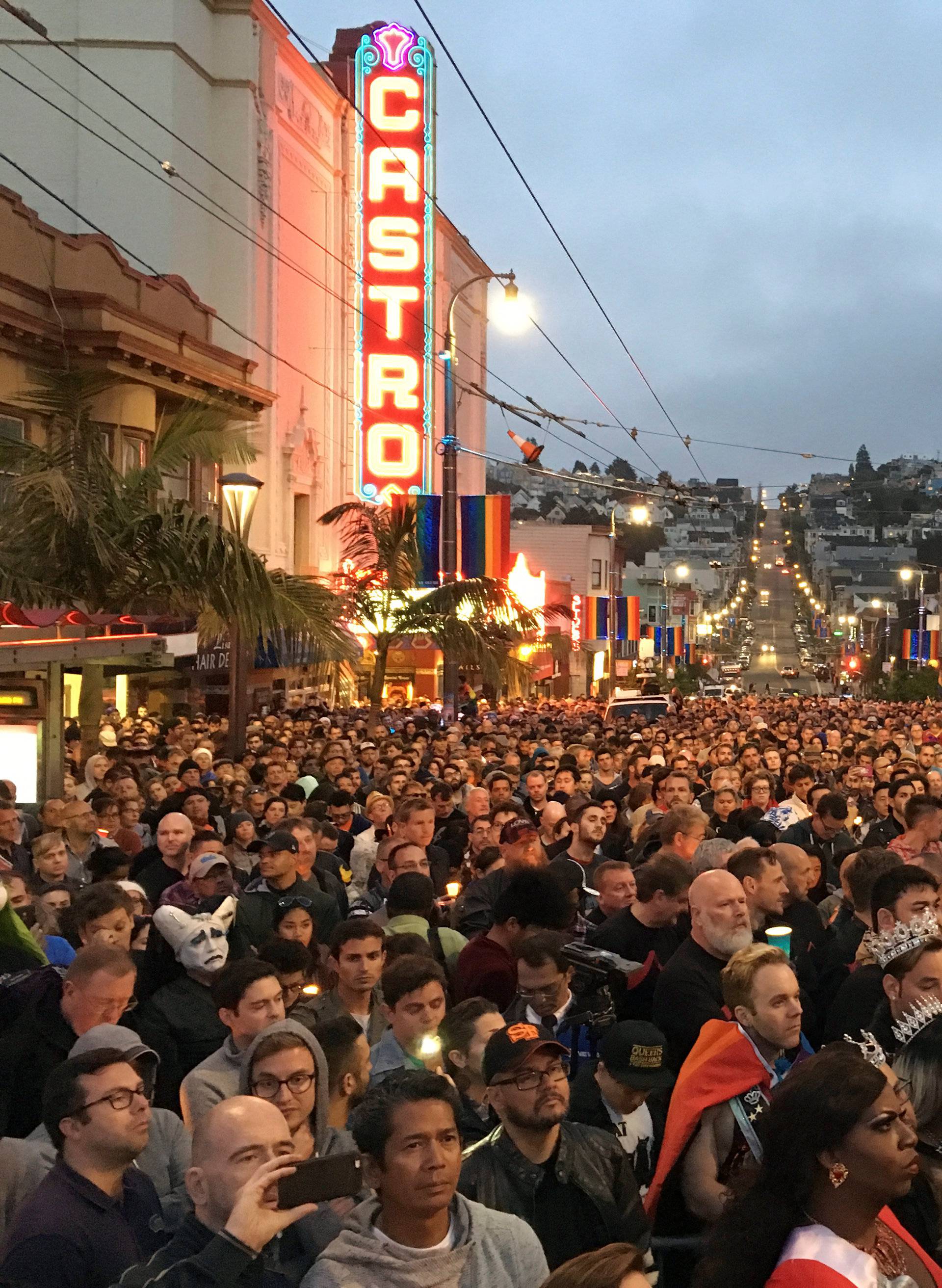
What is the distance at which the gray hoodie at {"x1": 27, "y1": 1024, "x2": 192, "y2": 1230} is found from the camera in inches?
182

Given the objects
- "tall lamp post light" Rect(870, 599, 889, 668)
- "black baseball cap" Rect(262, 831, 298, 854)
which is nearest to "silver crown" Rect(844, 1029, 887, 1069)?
"black baseball cap" Rect(262, 831, 298, 854)

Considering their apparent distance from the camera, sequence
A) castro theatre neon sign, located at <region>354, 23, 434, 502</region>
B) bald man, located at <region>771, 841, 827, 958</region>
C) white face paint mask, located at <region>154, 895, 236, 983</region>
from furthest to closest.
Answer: castro theatre neon sign, located at <region>354, 23, 434, 502</region>, bald man, located at <region>771, 841, 827, 958</region>, white face paint mask, located at <region>154, 895, 236, 983</region>

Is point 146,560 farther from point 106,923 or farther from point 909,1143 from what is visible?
point 909,1143

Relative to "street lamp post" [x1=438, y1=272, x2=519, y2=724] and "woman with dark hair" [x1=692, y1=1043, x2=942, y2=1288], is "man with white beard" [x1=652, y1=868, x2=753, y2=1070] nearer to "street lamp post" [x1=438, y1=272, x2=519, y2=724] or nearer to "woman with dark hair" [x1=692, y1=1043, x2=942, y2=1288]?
"woman with dark hair" [x1=692, y1=1043, x2=942, y2=1288]

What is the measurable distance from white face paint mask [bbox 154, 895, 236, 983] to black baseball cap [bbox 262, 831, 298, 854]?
1.84m

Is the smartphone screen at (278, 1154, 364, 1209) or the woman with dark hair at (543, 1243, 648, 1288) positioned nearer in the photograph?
the woman with dark hair at (543, 1243, 648, 1288)

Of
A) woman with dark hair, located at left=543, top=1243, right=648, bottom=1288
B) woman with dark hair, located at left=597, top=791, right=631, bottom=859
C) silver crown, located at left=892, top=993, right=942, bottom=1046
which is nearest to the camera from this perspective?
woman with dark hair, located at left=543, top=1243, right=648, bottom=1288

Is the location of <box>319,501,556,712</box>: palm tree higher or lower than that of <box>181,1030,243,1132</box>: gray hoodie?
higher

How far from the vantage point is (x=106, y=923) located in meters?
6.48

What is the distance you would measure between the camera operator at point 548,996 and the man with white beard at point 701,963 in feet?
0.95

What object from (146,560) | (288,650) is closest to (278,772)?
(146,560)

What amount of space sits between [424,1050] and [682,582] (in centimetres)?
14245

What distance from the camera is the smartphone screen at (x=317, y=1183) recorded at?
11.1 ft

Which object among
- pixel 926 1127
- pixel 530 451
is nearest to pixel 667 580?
pixel 530 451
